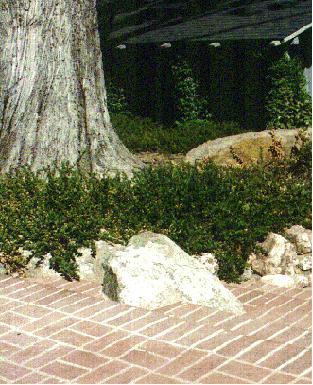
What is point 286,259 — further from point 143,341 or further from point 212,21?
point 212,21

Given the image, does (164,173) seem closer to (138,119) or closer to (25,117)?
(25,117)

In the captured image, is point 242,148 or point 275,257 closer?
point 275,257

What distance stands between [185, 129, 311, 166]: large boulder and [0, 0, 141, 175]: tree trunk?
2.13m

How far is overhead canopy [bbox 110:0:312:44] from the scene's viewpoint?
18.2m

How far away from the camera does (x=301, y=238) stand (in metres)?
8.50

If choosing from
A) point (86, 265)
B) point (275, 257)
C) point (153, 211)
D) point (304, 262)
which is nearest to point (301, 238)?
point (304, 262)

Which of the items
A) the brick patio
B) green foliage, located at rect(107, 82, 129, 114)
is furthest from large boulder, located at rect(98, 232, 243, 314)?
green foliage, located at rect(107, 82, 129, 114)


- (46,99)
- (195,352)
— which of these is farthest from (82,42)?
(195,352)

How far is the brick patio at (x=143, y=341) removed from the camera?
5172mm

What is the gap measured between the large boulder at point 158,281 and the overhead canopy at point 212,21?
11.2 metres

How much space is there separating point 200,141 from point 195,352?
10504 millimetres

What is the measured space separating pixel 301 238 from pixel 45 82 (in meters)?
3.90

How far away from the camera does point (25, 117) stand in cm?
974

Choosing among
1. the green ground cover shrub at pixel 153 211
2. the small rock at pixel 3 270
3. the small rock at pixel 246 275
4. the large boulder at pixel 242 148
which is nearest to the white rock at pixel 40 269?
the green ground cover shrub at pixel 153 211
